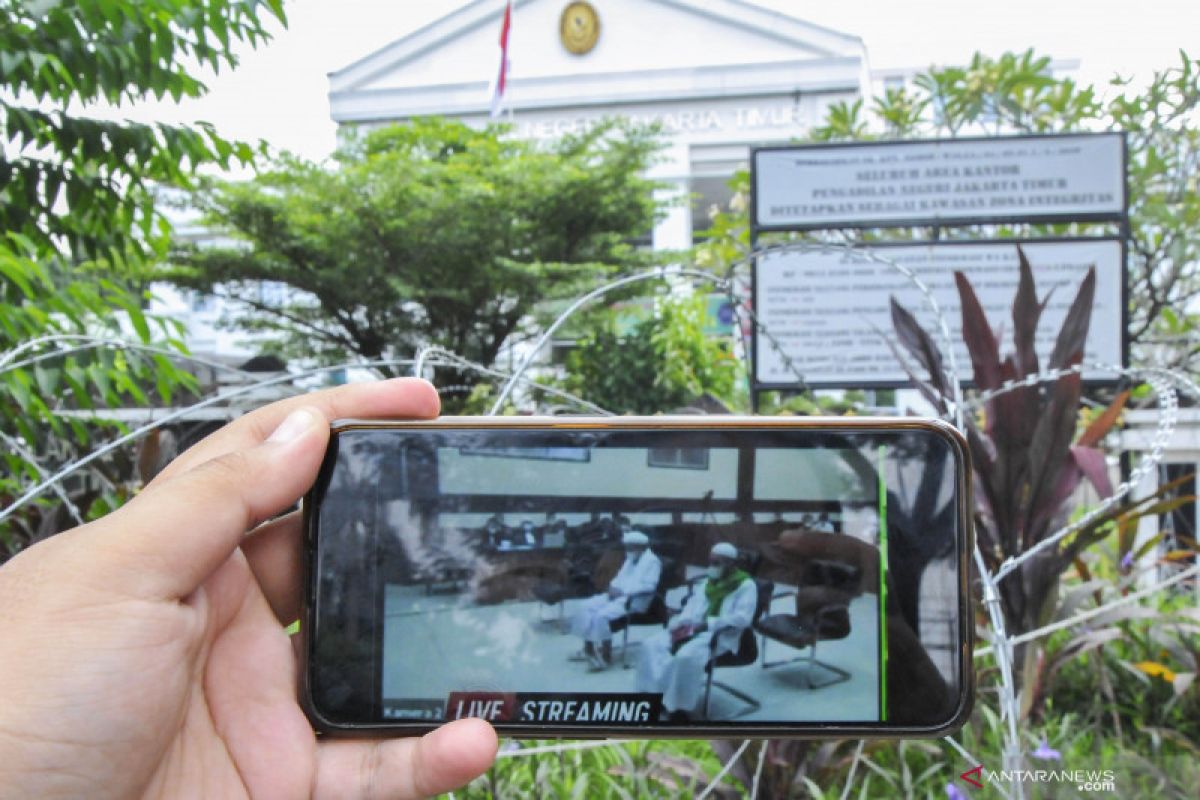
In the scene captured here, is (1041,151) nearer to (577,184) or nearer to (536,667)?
(536,667)

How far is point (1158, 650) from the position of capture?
2553 millimetres

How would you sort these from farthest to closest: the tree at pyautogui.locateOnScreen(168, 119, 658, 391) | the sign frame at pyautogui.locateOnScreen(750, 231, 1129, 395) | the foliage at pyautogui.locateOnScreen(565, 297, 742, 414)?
1. the tree at pyautogui.locateOnScreen(168, 119, 658, 391)
2. the foliage at pyautogui.locateOnScreen(565, 297, 742, 414)
3. the sign frame at pyautogui.locateOnScreen(750, 231, 1129, 395)

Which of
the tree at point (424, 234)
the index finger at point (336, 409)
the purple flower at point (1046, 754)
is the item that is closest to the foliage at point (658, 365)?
the tree at point (424, 234)

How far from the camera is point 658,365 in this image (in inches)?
384

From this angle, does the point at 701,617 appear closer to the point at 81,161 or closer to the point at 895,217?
the point at 81,161

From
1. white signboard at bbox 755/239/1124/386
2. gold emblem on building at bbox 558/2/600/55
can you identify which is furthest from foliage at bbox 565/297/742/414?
gold emblem on building at bbox 558/2/600/55

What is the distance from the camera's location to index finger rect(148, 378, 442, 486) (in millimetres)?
935

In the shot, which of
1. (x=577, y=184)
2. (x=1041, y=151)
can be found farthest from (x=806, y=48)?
(x=1041, y=151)

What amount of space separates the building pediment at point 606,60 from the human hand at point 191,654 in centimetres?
1847

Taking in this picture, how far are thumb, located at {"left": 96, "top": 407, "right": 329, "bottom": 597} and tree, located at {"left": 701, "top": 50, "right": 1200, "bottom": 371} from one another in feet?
15.9

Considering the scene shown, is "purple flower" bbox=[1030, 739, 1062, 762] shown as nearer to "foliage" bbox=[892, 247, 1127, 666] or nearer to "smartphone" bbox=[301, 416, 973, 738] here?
"foliage" bbox=[892, 247, 1127, 666]

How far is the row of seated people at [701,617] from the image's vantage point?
88 centimetres

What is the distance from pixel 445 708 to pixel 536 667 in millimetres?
92

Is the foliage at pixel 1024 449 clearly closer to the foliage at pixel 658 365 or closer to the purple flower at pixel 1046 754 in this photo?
the purple flower at pixel 1046 754
